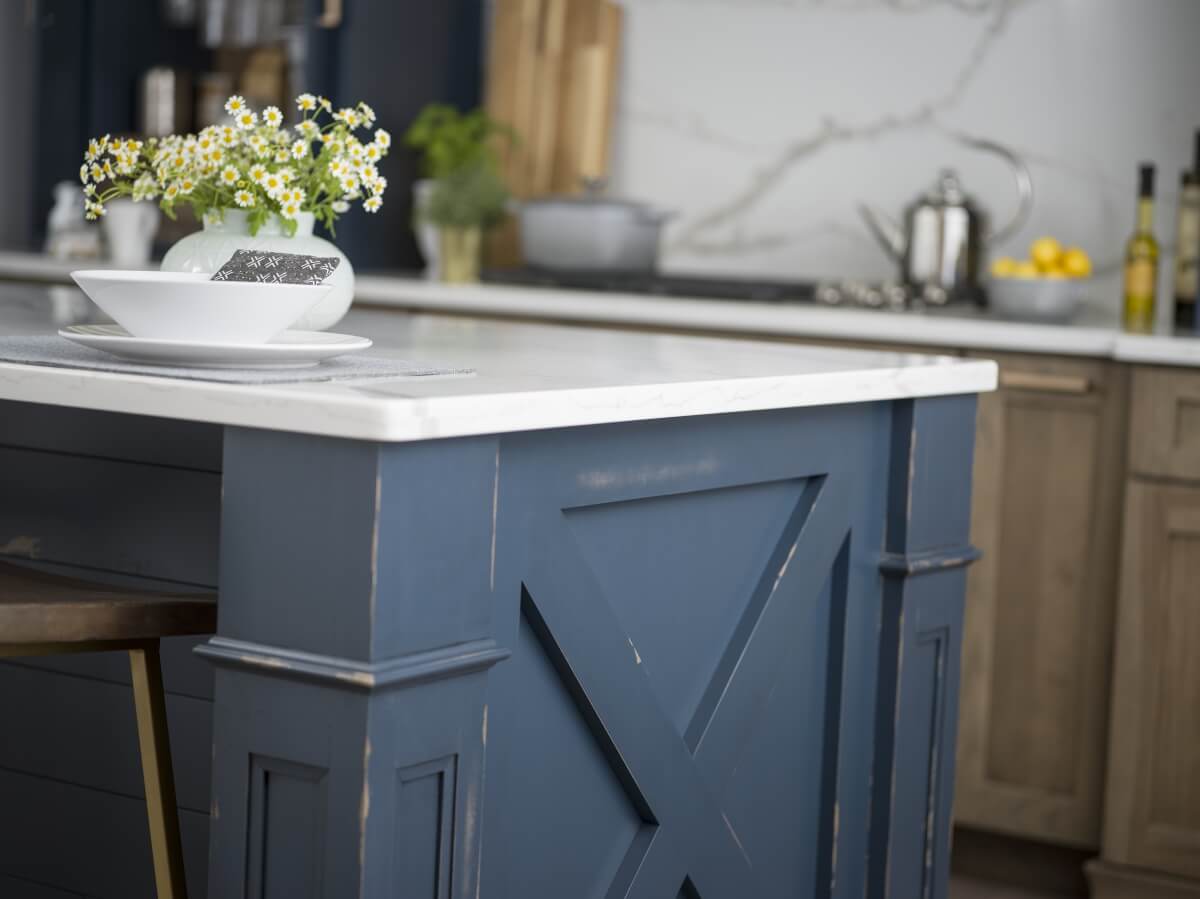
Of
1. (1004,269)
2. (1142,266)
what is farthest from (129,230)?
(1142,266)

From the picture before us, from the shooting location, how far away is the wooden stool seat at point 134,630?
4.22 feet

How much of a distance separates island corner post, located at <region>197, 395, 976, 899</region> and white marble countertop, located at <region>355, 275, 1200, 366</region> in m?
0.95

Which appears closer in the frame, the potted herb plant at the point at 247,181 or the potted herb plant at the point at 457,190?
the potted herb plant at the point at 247,181

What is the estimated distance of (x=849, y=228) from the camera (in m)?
3.75

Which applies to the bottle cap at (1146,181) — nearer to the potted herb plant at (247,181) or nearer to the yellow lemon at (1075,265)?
the yellow lemon at (1075,265)

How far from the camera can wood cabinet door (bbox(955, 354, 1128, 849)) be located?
2.79m

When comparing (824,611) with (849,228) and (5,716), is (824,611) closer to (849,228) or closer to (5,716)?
(5,716)

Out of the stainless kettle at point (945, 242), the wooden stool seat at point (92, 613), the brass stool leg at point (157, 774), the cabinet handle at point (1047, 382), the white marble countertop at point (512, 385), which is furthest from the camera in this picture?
the stainless kettle at point (945, 242)

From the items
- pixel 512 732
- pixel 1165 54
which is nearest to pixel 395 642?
pixel 512 732

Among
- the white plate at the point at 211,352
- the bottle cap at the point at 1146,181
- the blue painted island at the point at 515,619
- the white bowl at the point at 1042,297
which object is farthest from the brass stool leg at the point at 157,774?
the bottle cap at the point at 1146,181

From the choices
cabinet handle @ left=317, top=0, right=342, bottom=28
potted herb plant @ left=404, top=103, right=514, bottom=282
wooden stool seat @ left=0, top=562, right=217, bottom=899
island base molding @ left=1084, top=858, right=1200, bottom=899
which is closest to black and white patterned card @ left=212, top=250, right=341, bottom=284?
wooden stool seat @ left=0, top=562, right=217, bottom=899

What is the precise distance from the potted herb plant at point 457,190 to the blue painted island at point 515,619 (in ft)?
5.10

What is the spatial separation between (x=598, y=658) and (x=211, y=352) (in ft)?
1.40

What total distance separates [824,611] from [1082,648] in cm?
120
